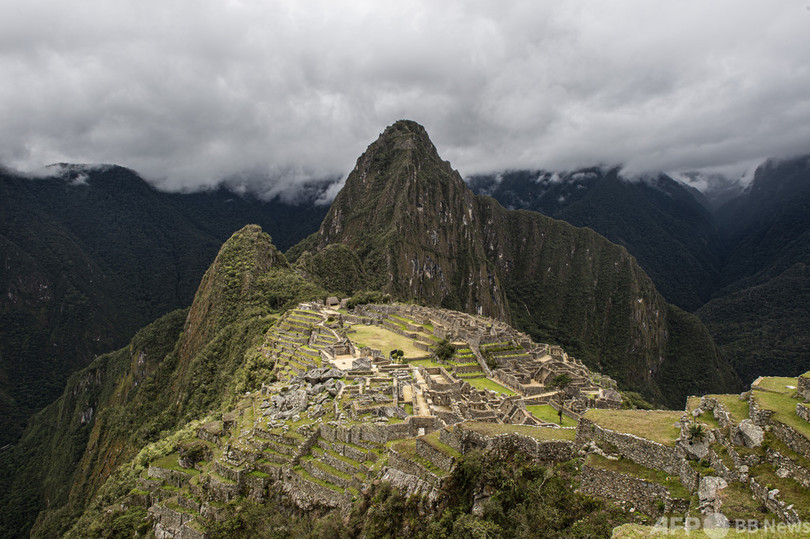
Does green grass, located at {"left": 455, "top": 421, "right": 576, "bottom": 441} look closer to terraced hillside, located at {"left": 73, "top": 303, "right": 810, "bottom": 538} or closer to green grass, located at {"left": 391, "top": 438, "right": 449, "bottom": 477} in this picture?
terraced hillside, located at {"left": 73, "top": 303, "right": 810, "bottom": 538}

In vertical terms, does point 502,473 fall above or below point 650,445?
below

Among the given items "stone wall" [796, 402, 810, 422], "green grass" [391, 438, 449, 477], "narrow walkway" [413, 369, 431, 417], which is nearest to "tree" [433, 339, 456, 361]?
"narrow walkway" [413, 369, 431, 417]

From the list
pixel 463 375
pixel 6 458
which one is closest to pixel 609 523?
pixel 463 375

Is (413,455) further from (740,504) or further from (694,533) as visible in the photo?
(740,504)

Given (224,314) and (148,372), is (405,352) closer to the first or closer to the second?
(224,314)

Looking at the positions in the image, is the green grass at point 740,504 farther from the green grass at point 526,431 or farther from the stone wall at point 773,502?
the green grass at point 526,431

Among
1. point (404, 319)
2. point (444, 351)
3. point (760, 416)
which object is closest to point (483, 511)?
point (760, 416)
